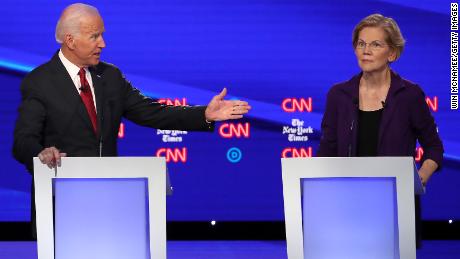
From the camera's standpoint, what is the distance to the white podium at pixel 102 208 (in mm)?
3029

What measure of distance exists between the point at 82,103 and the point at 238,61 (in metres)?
2.72

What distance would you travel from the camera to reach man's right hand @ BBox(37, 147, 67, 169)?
118 inches

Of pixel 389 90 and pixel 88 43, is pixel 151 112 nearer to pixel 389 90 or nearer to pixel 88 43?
pixel 88 43

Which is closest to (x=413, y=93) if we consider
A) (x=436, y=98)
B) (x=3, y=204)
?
(x=436, y=98)

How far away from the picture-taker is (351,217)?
Result: 3.06m

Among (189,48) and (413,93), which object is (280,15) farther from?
(413,93)

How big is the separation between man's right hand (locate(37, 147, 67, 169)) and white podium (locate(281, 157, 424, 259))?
687mm

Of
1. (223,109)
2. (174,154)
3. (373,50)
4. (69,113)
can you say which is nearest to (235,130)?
(174,154)

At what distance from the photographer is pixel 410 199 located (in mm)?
3018

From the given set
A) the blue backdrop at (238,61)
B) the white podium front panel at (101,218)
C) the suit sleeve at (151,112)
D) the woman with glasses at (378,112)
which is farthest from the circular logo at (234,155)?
the white podium front panel at (101,218)

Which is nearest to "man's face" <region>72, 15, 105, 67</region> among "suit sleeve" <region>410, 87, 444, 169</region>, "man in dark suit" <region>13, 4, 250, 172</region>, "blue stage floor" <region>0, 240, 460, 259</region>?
"man in dark suit" <region>13, 4, 250, 172</region>

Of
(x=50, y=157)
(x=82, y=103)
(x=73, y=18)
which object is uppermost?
(x=73, y=18)

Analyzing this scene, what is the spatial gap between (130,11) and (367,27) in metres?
2.61

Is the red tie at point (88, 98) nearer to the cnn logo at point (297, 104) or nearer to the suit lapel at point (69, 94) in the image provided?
the suit lapel at point (69, 94)
